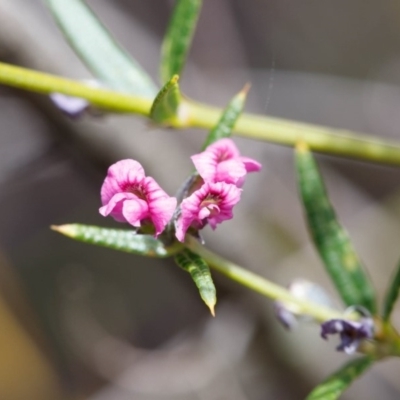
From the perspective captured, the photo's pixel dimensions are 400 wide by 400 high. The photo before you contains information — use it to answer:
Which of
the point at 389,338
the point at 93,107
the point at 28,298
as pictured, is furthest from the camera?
the point at 28,298

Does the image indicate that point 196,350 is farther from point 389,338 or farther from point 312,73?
point 389,338

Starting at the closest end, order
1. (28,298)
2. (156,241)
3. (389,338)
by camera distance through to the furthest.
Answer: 1. (156,241)
2. (389,338)
3. (28,298)

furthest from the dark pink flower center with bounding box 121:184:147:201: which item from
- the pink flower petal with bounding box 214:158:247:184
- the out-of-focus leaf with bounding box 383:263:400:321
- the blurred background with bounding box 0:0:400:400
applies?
the blurred background with bounding box 0:0:400:400

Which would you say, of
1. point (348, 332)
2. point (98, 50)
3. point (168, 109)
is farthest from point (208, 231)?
point (348, 332)

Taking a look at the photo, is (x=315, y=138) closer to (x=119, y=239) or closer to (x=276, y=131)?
(x=276, y=131)

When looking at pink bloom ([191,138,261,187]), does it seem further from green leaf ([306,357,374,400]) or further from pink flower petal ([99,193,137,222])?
green leaf ([306,357,374,400])

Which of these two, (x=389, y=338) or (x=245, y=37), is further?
(x=245, y=37)

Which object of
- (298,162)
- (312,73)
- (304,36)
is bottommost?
(298,162)

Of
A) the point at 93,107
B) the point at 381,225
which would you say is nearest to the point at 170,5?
the point at 381,225
